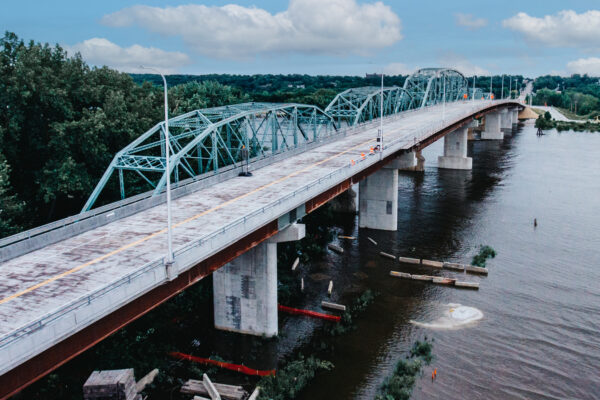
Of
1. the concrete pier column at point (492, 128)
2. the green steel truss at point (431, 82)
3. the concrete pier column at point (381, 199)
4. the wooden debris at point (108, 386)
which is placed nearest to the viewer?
the wooden debris at point (108, 386)

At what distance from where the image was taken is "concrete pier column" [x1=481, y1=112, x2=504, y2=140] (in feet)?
463

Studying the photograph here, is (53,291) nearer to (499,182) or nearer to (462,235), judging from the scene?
(462,235)

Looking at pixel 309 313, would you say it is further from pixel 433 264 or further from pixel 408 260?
pixel 433 264

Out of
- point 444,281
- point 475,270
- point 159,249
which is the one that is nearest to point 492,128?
point 475,270

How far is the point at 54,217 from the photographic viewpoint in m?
43.6

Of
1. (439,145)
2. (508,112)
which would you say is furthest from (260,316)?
(508,112)

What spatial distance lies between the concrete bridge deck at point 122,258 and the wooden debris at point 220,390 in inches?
252

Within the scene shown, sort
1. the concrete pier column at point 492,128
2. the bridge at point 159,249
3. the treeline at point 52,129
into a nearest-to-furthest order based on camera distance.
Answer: the bridge at point 159,249
the treeline at point 52,129
the concrete pier column at point 492,128

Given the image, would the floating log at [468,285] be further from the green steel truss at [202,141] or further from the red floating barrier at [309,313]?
the green steel truss at [202,141]

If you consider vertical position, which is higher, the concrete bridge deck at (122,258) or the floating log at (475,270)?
the concrete bridge deck at (122,258)

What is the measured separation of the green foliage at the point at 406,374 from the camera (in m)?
27.5

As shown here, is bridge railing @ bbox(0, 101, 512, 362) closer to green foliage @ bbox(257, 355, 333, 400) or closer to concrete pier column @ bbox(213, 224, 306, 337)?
concrete pier column @ bbox(213, 224, 306, 337)

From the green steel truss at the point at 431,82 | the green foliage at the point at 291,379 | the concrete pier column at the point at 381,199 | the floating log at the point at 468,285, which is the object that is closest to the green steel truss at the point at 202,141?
the concrete pier column at the point at 381,199

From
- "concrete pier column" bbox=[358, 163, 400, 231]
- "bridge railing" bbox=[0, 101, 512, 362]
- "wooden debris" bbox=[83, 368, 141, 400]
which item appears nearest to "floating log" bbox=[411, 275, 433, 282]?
"bridge railing" bbox=[0, 101, 512, 362]
